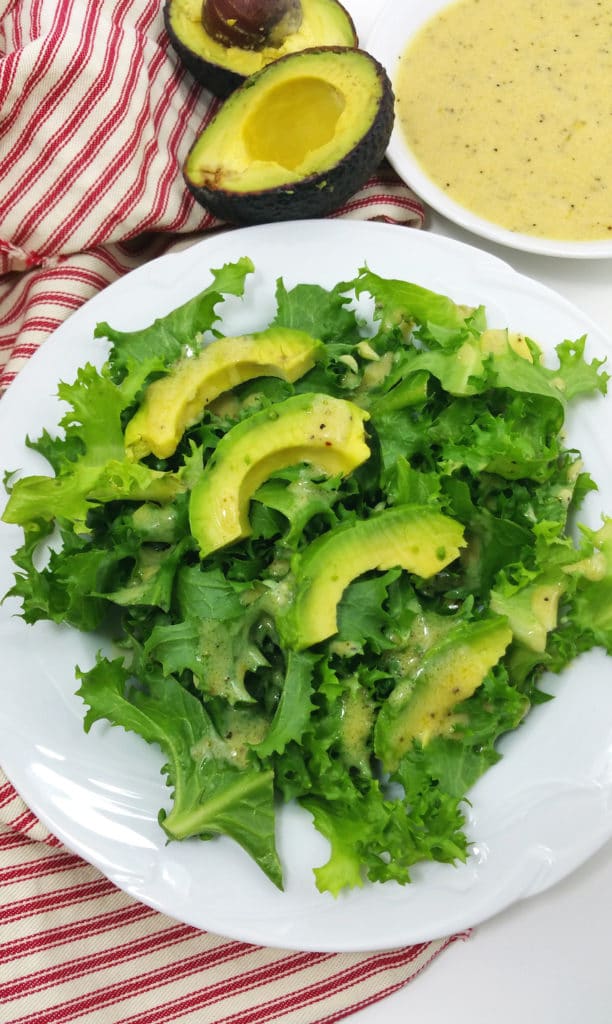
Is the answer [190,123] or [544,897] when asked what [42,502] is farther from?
[544,897]

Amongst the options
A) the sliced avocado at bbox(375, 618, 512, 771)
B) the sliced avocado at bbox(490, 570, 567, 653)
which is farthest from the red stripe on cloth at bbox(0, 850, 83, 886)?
the sliced avocado at bbox(490, 570, 567, 653)

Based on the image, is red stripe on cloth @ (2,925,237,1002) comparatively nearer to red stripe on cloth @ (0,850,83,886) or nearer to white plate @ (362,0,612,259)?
red stripe on cloth @ (0,850,83,886)

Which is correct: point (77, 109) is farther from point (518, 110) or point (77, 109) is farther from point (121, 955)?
point (121, 955)

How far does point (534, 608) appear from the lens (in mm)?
1121

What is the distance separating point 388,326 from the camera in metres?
1.29

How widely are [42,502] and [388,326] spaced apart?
1.78ft

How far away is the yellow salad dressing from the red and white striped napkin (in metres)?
0.12

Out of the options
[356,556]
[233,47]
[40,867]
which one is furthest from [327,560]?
[233,47]

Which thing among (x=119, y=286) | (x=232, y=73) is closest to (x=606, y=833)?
(x=119, y=286)

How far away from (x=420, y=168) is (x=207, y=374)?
1.96 feet

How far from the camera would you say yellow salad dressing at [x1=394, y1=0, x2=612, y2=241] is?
59.4 inches

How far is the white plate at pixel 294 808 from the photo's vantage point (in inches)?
43.3

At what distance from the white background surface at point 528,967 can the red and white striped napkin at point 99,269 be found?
40 mm

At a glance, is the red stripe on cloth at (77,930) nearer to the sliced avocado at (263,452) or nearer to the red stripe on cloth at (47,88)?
the sliced avocado at (263,452)
